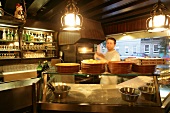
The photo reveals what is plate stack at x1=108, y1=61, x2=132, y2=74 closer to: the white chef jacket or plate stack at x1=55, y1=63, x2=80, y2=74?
plate stack at x1=55, y1=63, x2=80, y2=74

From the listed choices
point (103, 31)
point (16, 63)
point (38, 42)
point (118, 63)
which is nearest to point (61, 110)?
point (118, 63)

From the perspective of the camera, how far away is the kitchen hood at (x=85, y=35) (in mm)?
4521

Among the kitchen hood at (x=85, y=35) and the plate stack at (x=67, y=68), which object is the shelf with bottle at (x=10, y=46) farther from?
the plate stack at (x=67, y=68)

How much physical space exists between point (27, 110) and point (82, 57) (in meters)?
2.63

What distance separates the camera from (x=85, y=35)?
456 cm

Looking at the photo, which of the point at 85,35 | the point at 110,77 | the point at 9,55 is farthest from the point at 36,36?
the point at 110,77

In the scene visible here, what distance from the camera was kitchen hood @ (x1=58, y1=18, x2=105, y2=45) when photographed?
4.52 m

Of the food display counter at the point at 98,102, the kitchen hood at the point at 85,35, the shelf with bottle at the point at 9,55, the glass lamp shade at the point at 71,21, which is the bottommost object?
the food display counter at the point at 98,102

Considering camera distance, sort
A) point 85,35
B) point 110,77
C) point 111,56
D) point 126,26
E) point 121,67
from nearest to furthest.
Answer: point 121,67
point 110,77
point 111,56
point 85,35
point 126,26

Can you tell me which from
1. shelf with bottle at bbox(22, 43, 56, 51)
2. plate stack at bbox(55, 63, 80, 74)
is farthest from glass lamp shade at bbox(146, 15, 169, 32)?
shelf with bottle at bbox(22, 43, 56, 51)

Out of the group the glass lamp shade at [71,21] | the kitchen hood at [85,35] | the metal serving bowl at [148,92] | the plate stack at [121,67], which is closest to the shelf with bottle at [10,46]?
the kitchen hood at [85,35]

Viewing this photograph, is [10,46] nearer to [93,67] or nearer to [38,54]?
[38,54]

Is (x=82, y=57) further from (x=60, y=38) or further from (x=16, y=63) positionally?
(x=16, y=63)

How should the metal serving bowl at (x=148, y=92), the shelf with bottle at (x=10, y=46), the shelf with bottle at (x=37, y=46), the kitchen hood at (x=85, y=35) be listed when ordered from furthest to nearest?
the kitchen hood at (x=85, y=35)
the shelf with bottle at (x=37, y=46)
the shelf with bottle at (x=10, y=46)
the metal serving bowl at (x=148, y=92)
